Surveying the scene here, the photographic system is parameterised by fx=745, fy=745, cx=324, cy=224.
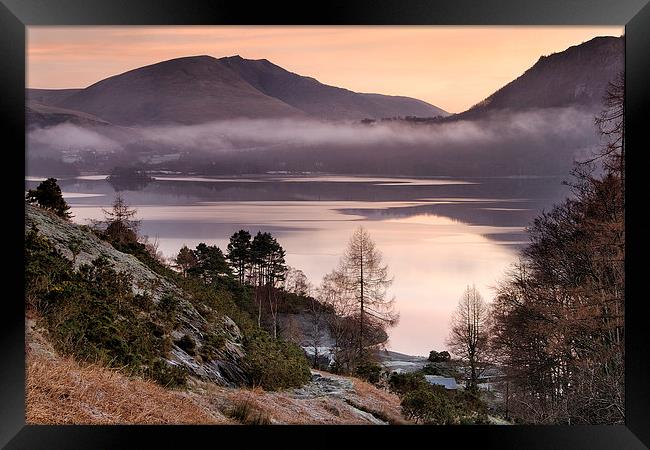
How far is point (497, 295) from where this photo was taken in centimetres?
1046

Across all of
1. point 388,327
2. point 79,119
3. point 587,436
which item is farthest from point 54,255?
point 587,436

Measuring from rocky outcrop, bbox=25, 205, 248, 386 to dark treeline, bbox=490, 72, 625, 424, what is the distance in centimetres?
383

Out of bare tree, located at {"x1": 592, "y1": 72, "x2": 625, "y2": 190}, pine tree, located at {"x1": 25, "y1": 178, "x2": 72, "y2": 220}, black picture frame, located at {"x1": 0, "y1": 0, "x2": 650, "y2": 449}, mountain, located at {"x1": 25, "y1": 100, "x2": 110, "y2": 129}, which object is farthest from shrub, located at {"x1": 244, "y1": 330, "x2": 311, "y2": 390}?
bare tree, located at {"x1": 592, "y1": 72, "x2": 625, "y2": 190}

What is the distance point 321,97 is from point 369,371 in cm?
398

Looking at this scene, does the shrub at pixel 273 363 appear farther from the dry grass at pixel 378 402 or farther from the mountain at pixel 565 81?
the mountain at pixel 565 81

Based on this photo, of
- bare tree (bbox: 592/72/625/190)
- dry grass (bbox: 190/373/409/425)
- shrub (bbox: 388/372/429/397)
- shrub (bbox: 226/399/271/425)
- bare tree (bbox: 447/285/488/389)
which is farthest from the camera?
shrub (bbox: 388/372/429/397)

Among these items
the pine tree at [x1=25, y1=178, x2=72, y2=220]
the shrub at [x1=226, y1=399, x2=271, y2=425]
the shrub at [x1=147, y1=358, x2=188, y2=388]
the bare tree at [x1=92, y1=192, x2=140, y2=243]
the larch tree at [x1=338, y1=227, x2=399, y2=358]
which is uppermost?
the pine tree at [x1=25, y1=178, x2=72, y2=220]

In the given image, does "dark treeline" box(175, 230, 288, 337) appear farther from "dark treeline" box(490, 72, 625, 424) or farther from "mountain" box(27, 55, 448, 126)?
"dark treeline" box(490, 72, 625, 424)

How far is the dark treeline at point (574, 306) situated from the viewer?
10.3 metres

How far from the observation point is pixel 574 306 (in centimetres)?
1170

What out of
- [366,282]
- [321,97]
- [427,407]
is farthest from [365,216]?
[427,407]

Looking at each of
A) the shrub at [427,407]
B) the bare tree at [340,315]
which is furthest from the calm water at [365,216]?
the shrub at [427,407]

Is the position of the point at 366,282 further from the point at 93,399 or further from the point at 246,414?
the point at 93,399

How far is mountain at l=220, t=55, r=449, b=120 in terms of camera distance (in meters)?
10.2
